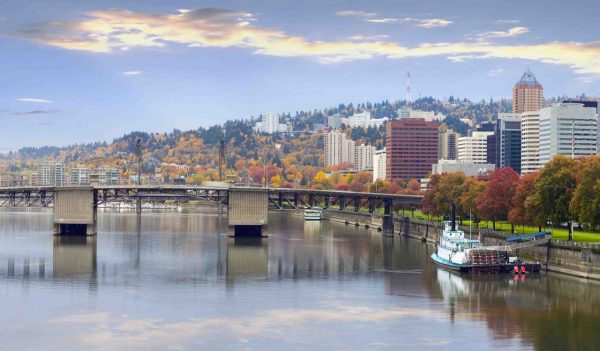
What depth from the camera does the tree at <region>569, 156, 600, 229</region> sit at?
3236 inches

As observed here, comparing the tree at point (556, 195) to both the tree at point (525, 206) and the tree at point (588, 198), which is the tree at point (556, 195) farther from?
the tree at point (588, 198)

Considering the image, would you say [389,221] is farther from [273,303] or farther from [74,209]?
[273,303]

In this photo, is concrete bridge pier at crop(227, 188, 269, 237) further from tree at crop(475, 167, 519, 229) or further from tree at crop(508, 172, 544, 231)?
tree at crop(508, 172, 544, 231)

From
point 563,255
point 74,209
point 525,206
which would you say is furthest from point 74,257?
point 563,255

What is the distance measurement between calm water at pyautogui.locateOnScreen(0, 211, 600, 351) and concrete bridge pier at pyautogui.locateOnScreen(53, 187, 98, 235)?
16.6 m

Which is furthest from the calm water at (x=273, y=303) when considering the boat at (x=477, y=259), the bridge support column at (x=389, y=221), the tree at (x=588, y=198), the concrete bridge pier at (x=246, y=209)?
the bridge support column at (x=389, y=221)

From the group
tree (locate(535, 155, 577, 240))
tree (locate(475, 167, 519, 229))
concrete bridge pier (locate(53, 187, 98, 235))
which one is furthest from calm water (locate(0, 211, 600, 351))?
concrete bridge pier (locate(53, 187, 98, 235))

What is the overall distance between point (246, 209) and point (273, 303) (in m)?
57.9

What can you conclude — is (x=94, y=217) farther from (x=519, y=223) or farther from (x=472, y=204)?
(x=519, y=223)

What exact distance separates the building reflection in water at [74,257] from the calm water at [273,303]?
0.18m

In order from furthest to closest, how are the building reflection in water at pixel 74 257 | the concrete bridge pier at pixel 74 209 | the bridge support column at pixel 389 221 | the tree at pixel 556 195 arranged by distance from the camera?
the bridge support column at pixel 389 221 < the concrete bridge pier at pixel 74 209 < the tree at pixel 556 195 < the building reflection in water at pixel 74 257

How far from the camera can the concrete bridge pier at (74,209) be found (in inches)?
4980

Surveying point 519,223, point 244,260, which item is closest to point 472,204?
point 519,223

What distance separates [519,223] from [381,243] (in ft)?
97.0
